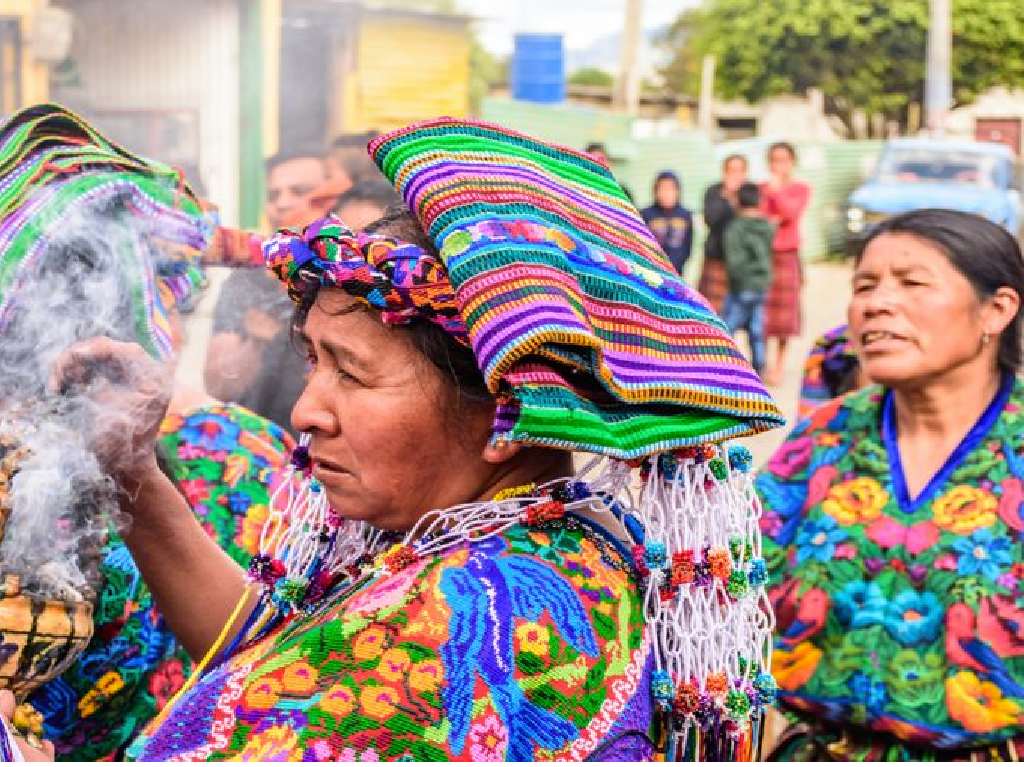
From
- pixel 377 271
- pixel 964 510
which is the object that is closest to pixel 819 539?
pixel 964 510

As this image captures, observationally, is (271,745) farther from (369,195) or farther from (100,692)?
(369,195)

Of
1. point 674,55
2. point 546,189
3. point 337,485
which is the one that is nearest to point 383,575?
point 337,485

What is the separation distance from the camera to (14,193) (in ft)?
8.15

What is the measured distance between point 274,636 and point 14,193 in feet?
3.27

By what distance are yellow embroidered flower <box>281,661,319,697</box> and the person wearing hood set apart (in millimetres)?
10943

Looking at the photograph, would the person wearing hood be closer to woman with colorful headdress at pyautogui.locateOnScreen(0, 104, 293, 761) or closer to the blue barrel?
the blue barrel

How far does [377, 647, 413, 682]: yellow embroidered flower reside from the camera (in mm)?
1711

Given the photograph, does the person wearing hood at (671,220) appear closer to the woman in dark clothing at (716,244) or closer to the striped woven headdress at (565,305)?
the woman in dark clothing at (716,244)

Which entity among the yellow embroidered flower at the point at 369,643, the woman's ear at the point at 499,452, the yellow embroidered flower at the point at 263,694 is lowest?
the yellow embroidered flower at the point at 263,694

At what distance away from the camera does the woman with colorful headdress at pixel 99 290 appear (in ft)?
7.92

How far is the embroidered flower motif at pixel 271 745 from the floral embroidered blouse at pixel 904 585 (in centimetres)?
195

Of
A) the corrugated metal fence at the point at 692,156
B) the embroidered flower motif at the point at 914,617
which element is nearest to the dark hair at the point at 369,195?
the embroidered flower motif at the point at 914,617

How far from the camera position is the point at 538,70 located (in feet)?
64.1

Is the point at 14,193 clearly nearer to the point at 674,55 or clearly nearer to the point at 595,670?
the point at 595,670
